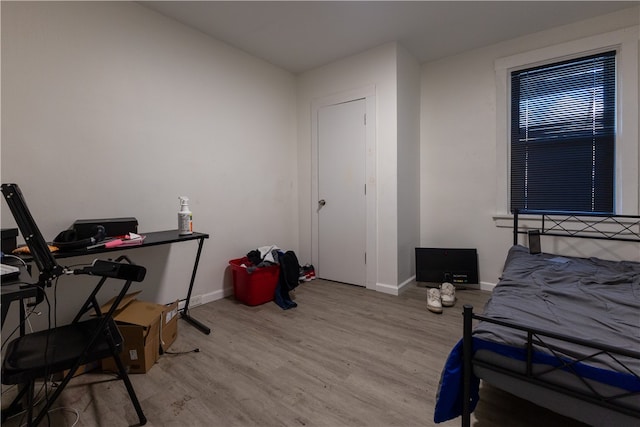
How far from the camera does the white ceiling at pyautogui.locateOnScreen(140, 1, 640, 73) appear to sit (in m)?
2.41

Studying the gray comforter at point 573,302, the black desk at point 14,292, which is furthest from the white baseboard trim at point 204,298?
the gray comforter at point 573,302

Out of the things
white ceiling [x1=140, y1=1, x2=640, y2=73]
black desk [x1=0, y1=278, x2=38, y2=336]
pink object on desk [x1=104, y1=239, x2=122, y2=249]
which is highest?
white ceiling [x1=140, y1=1, x2=640, y2=73]

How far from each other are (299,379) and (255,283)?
1.22 metres

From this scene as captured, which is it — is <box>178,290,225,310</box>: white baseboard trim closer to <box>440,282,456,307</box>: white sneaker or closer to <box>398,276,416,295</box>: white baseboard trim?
<box>398,276,416,295</box>: white baseboard trim

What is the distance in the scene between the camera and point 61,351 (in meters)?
1.24

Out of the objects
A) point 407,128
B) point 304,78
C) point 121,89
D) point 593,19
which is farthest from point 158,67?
point 593,19

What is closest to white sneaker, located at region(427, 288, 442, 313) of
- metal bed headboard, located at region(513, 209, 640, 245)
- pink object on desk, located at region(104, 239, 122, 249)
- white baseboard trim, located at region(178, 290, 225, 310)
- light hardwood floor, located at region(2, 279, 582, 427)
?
light hardwood floor, located at region(2, 279, 582, 427)

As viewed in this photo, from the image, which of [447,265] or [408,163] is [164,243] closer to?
[408,163]

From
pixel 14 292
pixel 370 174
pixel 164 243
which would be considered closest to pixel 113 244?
pixel 164 243

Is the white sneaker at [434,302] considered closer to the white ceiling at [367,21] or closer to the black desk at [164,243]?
the black desk at [164,243]

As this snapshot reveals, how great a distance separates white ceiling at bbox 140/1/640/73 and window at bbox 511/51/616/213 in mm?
455

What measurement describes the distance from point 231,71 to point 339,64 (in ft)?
3.98

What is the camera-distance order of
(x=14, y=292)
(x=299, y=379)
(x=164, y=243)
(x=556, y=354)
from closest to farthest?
(x=14, y=292), (x=556, y=354), (x=299, y=379), (x=164, y=243)

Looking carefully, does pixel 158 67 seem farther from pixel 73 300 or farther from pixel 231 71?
pixel 73 300
